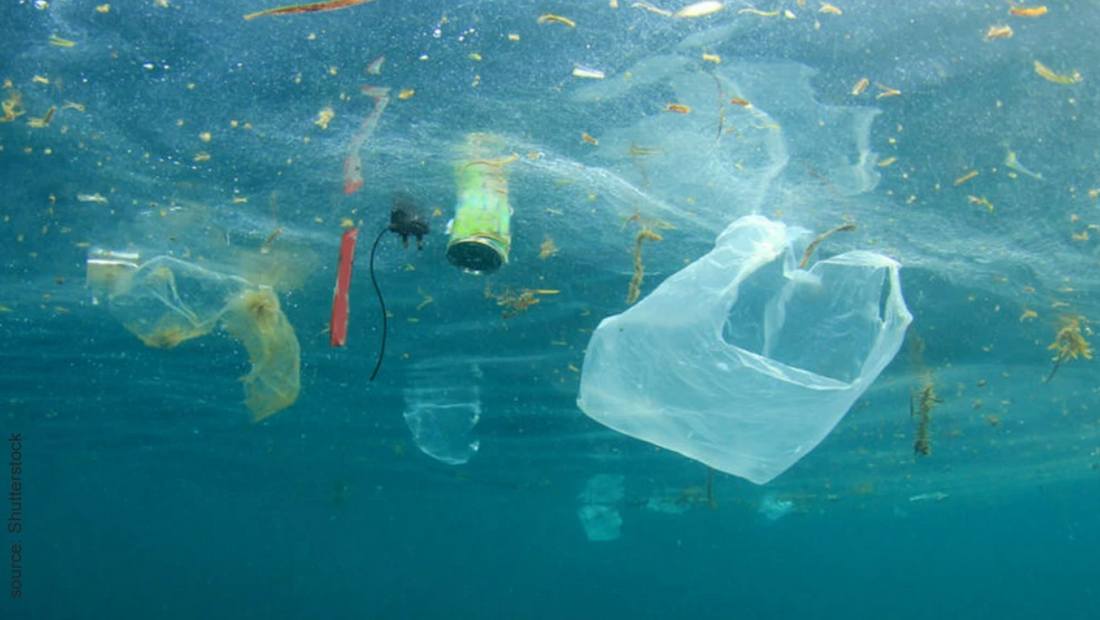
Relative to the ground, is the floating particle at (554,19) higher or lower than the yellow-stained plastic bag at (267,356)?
higher

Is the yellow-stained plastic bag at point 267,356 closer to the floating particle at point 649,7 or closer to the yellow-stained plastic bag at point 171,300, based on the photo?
the yellow-stained plastic bag at point 171,300

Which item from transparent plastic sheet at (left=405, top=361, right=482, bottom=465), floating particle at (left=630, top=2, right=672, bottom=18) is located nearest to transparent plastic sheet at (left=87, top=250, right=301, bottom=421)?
floating particle at (left=630, top=2, right=672, bottom=18)

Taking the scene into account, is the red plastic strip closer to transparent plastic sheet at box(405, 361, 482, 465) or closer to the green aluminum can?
the green aluminum can

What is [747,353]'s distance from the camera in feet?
16.2

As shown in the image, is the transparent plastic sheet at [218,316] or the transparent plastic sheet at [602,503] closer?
the transparent plastic sheet at [218,316]

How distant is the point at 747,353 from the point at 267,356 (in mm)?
5478

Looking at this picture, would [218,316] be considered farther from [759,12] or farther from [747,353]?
[759,12]

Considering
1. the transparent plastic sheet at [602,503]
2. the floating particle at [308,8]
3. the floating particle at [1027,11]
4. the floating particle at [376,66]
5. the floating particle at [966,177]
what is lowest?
the transparent plastic sheet at [602,503]

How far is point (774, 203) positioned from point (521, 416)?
13.8 meters

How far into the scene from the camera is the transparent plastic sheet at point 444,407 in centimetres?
1692

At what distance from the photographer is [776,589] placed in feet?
522

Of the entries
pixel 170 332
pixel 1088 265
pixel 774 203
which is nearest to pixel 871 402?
pixel 1088 265

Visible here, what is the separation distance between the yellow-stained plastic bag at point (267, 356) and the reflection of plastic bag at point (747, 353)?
408cm

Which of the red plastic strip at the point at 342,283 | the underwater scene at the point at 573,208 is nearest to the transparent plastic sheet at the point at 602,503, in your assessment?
the underwater scene at the point at 573,208
